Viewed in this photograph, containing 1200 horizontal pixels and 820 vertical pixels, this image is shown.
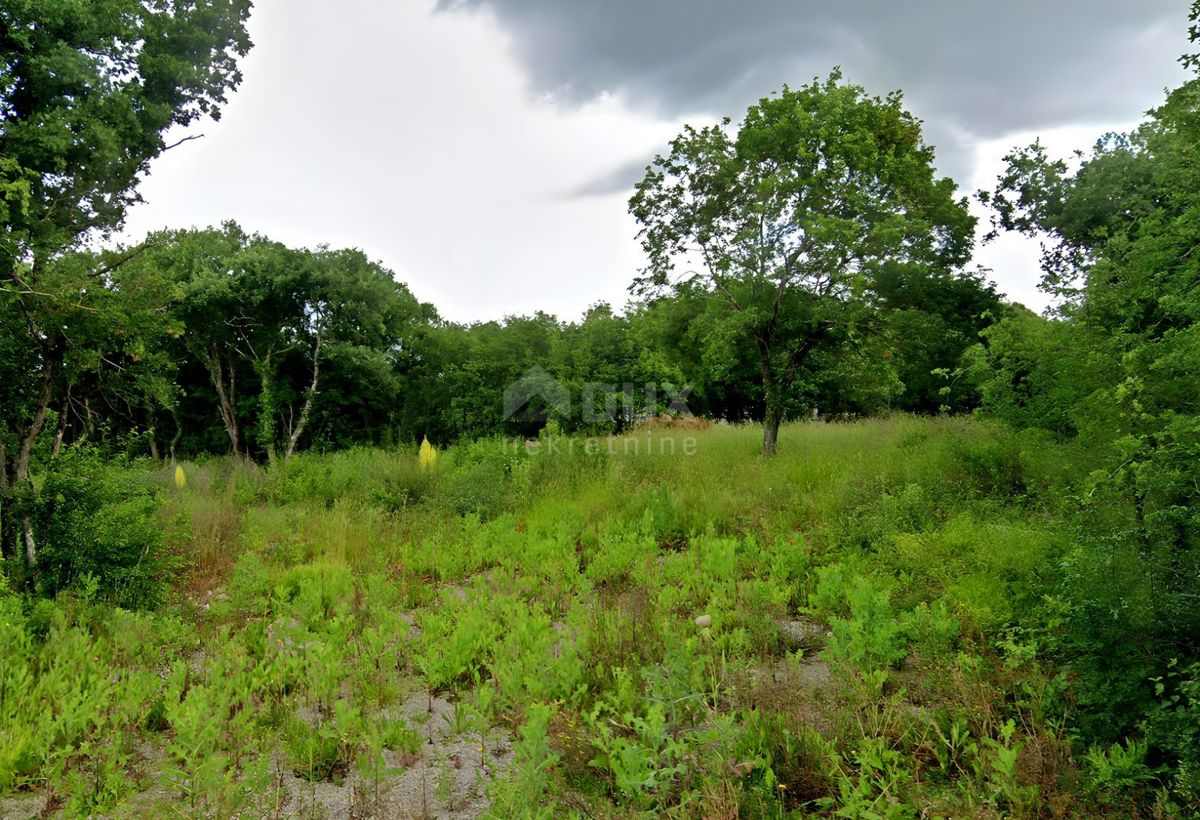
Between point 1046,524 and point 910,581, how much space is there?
166 cm

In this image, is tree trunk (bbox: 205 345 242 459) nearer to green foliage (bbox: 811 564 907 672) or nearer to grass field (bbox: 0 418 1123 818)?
grass field (bbox: 0 418 1123 818)

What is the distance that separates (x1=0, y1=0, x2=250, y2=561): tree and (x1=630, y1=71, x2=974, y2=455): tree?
7669 mm

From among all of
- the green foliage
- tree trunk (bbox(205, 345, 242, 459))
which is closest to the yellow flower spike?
the green foliage

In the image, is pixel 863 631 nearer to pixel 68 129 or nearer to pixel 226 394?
pixel 68 129

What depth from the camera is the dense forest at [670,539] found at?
2.72 m

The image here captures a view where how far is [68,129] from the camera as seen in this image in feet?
22.1

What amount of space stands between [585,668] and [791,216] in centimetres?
870

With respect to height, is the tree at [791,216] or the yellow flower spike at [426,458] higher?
the tree at [791,216]

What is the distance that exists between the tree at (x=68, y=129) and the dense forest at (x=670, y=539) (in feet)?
0.15

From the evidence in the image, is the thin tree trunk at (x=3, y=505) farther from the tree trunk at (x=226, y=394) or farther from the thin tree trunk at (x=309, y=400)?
the tree trunk at (x=226, y=394)

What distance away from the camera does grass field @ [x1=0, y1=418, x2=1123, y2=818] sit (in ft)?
8.80

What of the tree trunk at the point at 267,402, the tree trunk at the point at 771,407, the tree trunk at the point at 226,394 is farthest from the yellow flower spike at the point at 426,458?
the tree trunk at the point at 226,394

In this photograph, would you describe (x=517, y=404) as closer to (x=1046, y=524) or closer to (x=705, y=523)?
(x=705, y=523)

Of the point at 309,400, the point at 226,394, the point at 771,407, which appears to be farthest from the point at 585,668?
the point at 226,394
